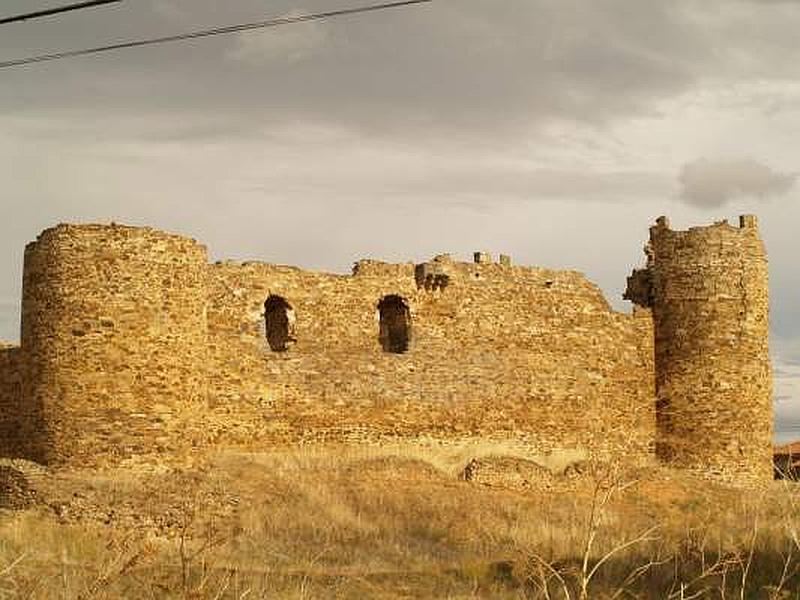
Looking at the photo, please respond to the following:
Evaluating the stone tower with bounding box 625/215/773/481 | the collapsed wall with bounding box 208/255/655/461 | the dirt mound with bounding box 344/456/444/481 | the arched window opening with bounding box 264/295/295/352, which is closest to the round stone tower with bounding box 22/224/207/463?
the collapsed wall with bounding box 208/255/655/461

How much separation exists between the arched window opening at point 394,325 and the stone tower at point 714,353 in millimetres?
6105

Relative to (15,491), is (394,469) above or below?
above

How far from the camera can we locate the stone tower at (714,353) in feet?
83.5

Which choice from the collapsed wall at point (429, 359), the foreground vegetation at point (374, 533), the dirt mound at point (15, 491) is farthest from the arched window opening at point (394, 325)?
the dirt mound at point (15, 491)

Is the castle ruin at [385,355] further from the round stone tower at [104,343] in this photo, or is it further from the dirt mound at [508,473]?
the dirt mound at [508,473]

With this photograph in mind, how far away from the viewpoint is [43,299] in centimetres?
1892

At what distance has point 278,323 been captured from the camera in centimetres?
2295

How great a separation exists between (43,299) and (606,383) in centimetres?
1247

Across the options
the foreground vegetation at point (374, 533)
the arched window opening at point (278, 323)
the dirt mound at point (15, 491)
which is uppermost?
the arched window opening at point (278, 323)

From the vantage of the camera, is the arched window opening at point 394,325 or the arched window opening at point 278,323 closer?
the arched window opening at point 278,323

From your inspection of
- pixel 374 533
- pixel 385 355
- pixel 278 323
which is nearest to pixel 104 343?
pixel 278 323

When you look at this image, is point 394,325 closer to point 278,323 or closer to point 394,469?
point 278,323

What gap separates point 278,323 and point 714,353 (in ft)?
31.2

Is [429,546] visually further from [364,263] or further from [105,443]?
[364,263]
